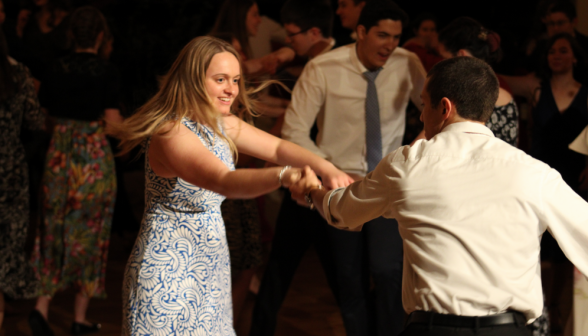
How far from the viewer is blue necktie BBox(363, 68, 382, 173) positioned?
9.85ft

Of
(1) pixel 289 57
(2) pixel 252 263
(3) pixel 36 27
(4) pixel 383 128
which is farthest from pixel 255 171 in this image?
(3) pixel 36 27

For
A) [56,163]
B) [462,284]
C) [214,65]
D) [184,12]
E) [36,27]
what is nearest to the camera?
[462,284]

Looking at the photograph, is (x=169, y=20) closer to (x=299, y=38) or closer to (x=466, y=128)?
(x=299, y=38)

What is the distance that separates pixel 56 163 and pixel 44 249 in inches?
19.7

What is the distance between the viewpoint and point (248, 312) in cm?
363

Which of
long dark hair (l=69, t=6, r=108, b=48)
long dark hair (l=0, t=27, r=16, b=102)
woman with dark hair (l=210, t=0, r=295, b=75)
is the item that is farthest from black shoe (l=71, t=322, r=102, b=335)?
woman with dark hair (l=210, t=0, r=295, b=75)

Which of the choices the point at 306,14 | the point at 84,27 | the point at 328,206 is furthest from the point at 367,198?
the point at 84,27

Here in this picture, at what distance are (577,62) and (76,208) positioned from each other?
2915mm

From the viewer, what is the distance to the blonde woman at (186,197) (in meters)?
2.02

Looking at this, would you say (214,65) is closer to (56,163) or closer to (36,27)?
(56,163)

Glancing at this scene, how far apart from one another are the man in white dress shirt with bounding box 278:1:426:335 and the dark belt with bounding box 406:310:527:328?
4.10ft

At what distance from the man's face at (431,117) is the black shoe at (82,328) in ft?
8.40

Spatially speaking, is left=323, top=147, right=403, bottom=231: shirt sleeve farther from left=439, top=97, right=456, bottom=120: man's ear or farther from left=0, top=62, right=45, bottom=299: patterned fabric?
left=0, top=62, right=45, bottom=299: patterned fabric

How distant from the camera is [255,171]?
1773mm
